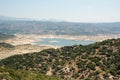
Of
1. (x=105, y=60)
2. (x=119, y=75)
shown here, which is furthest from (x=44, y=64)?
(x=119, y=75)

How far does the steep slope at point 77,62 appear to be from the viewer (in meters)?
67.9

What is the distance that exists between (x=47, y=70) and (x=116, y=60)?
1805 cm

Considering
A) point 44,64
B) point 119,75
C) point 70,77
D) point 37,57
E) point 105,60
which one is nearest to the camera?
point 119,75

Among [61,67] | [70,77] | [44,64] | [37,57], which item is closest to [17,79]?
[70,77]

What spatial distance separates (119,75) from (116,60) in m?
9.38

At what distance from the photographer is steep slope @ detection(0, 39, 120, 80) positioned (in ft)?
223

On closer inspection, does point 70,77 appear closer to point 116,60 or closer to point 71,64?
point 71,64

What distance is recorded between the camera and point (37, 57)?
89.9 m

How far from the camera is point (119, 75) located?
64312 mm

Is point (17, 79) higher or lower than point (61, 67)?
higher

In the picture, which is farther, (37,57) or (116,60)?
(37,57)

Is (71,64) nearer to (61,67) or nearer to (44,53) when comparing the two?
(61,67)

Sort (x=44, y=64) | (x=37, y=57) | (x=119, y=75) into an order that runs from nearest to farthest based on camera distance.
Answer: (x=119, y=75)
(x=44, y=64)
(x=37, y=57)

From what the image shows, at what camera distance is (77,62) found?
77750 millimetres
